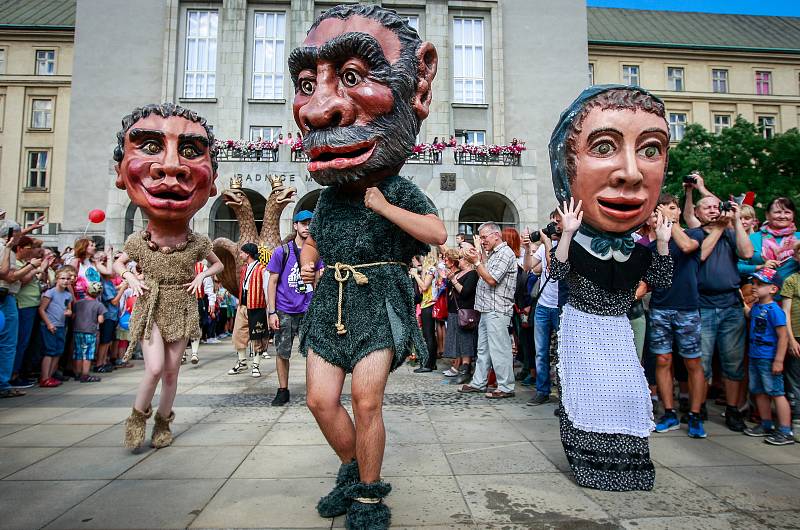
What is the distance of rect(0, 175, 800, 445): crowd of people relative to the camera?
4.33 meters

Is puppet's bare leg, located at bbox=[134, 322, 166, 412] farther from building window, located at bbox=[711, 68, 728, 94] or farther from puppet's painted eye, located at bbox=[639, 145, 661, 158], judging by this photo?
building window, located at bbox=[711, 68, 728, 94]

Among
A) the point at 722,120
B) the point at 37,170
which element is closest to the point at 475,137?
the point at 722,120

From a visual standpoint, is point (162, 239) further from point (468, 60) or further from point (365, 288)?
point (468, 60)

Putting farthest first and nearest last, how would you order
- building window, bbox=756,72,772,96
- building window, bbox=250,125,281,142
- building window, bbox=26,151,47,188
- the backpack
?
building window, bbox=756,72,772,96
building window, bbox=26,151,47,188
building window, bbox=250,125,281,142
the backpack

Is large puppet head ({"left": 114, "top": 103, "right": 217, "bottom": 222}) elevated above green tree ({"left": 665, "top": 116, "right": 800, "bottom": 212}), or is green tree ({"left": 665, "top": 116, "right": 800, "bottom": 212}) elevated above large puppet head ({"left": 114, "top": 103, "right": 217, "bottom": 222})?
green tree ({"left": 665, "top": 116, "right": 800, "bottom": 212})

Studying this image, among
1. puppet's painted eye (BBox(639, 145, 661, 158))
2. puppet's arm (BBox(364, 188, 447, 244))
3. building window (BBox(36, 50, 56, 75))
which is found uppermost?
building window (BBox(36, 50, 56, 75))

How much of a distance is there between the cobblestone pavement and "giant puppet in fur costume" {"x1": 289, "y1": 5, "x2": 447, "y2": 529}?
0.52m

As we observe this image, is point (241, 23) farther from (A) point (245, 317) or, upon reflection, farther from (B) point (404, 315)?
(B) point (404, 315)

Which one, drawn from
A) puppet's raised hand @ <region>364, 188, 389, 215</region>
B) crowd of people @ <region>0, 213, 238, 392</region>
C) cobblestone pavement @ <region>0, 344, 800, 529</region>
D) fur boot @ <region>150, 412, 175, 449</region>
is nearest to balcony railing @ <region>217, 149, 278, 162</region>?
crowd of people @ <region>0, 213, 238, 392</region>

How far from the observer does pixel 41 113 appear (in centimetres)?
3166

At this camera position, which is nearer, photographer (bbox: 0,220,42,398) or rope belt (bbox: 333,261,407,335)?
rope belt (bbox: 333,261,407,335)

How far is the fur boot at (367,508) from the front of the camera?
95.3 inches

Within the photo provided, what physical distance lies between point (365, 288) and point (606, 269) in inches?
66.9

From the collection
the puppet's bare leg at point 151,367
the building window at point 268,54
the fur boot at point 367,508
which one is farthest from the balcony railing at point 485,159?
the fur boot at point 367,508
